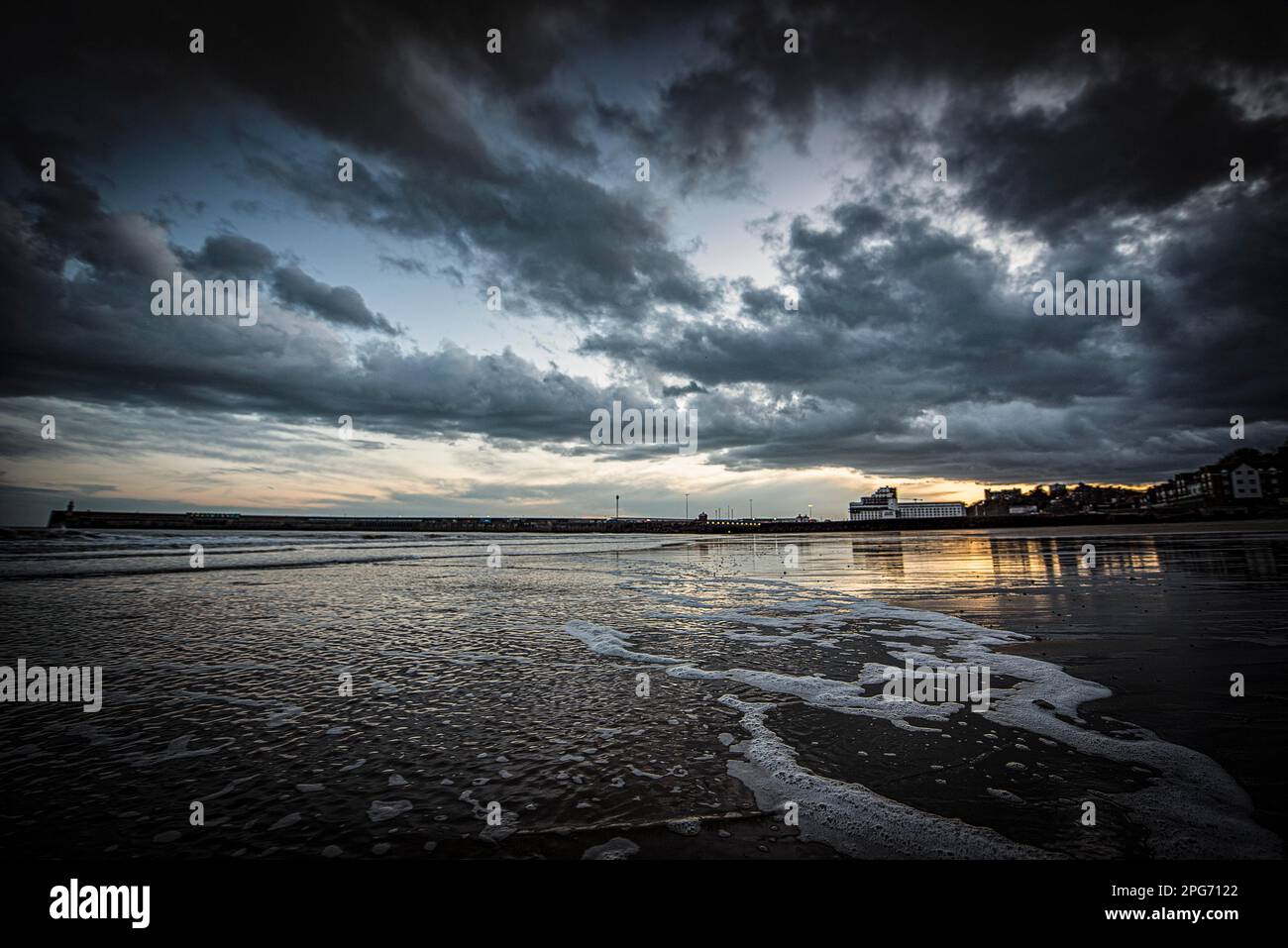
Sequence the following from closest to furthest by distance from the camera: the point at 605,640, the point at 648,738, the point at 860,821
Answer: the point at 860,821
the point at 648,738
the point at 605,640

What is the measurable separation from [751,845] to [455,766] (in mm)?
2230

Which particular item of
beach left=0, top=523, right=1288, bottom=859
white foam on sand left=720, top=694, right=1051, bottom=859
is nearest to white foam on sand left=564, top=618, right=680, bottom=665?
beach left=0, top=523, right=1288, bottom=859

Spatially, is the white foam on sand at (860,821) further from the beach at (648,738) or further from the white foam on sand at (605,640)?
the white foam on sand at (605,640)

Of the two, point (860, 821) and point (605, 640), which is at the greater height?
point (860, 821)

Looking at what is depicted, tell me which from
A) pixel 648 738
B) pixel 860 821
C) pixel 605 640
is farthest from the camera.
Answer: pixel 605 640

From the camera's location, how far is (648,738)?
4395mm

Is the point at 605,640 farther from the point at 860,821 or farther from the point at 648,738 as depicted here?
the point at 860,821

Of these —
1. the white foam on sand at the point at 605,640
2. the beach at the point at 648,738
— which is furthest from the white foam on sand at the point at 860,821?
the white foam on sand at the point at 605,640

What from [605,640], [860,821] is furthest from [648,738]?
[605,640]

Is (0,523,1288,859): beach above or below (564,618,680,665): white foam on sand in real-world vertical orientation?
above

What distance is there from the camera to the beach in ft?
9.84

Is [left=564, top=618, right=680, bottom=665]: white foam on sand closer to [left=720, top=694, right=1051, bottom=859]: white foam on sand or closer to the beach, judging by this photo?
the beach

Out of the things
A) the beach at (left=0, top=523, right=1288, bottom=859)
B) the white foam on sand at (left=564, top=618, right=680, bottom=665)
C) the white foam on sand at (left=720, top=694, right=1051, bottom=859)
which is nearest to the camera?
the white foam on sand at (left=720, top=694, right=1051, bottom=859)
